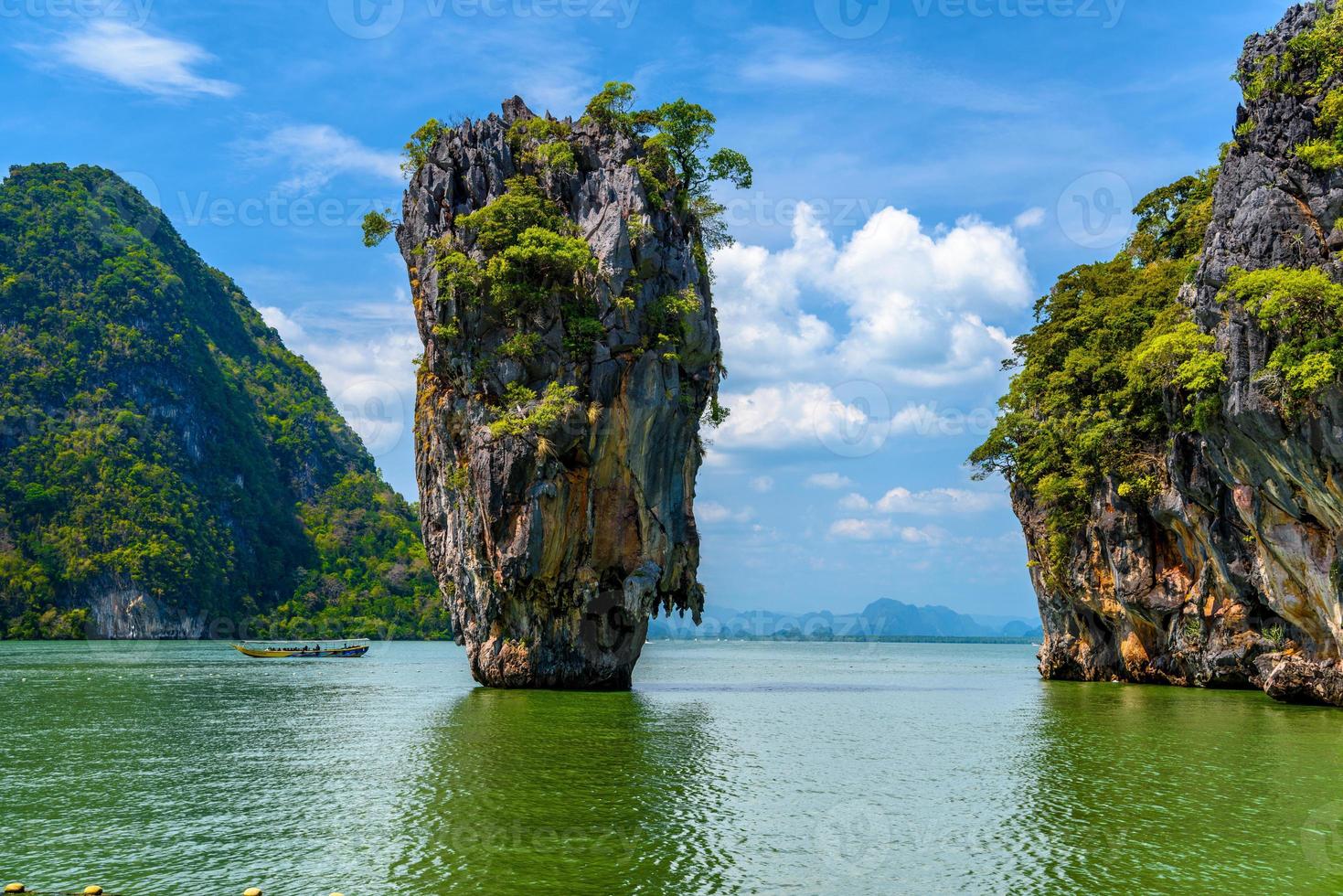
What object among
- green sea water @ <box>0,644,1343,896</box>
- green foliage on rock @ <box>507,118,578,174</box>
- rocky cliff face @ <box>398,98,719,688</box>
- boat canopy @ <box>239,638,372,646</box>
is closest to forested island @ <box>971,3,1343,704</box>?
green sea water @ <box>0,644,1343,896</box>

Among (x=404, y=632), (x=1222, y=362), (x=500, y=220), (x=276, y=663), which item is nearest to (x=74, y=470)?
(x=404, y=632)

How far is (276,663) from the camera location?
7412 centimetres

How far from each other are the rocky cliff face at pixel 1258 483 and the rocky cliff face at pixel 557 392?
18624 millimetres

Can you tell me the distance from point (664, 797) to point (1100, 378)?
98.8 feet

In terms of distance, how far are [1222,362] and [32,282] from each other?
144 metres

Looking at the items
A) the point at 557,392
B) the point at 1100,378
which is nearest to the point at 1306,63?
the point at 1100,378

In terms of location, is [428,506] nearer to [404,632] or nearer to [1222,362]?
[1222,362]

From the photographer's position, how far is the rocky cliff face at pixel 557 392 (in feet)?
125

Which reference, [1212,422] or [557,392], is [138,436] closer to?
[557,392]

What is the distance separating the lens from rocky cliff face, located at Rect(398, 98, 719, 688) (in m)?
38.0

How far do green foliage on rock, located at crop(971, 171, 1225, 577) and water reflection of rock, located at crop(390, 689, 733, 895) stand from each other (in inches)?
Result: 834

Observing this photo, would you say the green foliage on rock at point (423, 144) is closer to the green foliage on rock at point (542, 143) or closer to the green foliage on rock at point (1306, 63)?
the green foliage on rock at point (542, 143)

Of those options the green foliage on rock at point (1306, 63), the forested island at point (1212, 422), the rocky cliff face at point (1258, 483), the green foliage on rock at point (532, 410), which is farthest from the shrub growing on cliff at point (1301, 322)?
the green foliage on rock at point (532, 410)

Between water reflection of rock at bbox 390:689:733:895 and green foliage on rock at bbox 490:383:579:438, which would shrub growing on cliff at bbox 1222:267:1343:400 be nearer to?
water reflection of rock at bbox 390:689:733:895
